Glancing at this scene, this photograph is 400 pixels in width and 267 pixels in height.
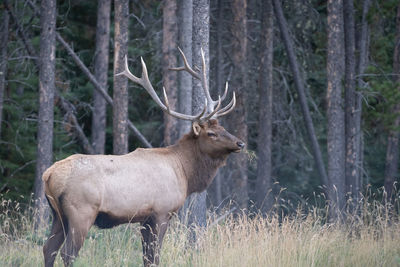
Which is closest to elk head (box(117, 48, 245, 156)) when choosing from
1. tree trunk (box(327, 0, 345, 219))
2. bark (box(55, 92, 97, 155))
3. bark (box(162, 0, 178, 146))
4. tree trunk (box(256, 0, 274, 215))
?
tree trunk (box(327, 0, 345, 219))

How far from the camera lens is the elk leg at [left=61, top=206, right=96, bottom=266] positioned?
5891 mm

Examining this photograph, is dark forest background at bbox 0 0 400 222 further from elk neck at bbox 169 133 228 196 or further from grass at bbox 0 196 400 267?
grass at bbox 0 196 400 267

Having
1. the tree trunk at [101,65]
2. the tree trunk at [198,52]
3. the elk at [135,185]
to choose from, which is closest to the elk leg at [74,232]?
the elk at [135,185]

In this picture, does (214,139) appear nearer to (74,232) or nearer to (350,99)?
(74,232)

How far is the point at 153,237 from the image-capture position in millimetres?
6535

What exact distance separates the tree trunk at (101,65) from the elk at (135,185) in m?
7.24

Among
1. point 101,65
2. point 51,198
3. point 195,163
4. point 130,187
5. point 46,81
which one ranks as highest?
point 101,65

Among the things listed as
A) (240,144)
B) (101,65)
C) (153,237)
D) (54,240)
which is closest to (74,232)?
(54,240)

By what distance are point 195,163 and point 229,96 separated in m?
7.85

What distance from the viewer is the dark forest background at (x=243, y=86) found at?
37.1ft

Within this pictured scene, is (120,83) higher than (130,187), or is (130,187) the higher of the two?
(120,83)

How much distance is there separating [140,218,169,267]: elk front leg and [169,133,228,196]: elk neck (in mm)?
816

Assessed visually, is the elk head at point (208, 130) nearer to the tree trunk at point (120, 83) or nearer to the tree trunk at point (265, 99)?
the tree trunk at point (120, 83)

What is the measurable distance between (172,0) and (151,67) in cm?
347
